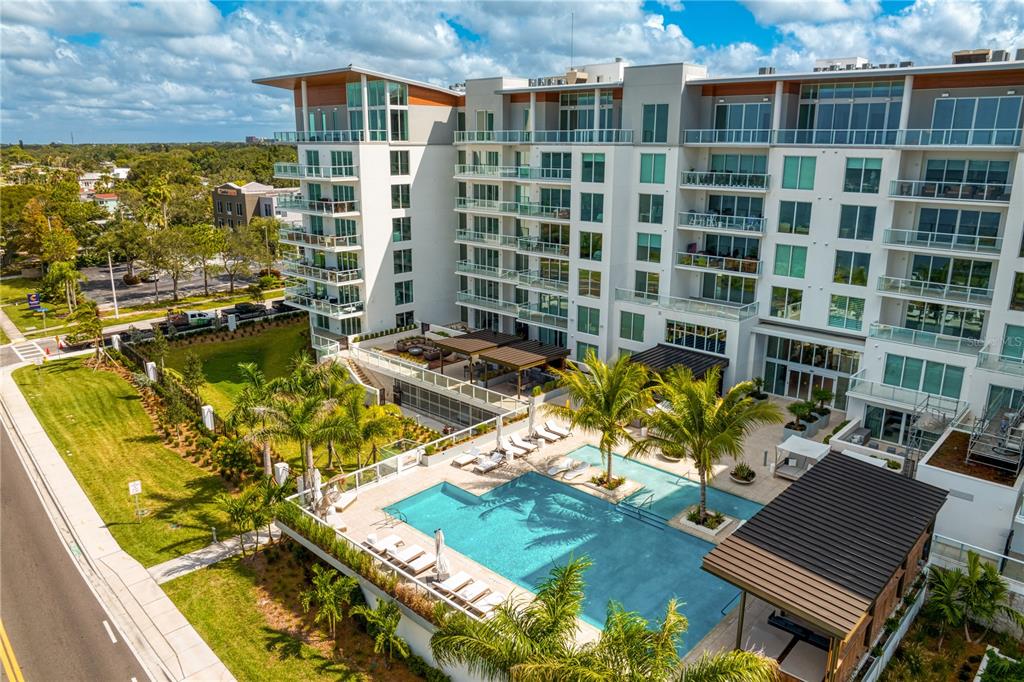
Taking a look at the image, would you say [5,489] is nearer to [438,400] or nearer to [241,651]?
[241,651]

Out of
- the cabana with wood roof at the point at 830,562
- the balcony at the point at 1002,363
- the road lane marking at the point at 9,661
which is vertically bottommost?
the road lane marking at the point at 9,661

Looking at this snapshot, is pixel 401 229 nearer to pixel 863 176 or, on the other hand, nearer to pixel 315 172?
pixel 315 172

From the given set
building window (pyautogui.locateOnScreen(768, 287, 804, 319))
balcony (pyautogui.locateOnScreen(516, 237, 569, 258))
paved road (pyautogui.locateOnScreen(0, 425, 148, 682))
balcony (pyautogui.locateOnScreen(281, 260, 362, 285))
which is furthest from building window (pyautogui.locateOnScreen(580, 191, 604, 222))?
A: paved road (pyautogui.locateOnScreen(0, 425, 148, 682))

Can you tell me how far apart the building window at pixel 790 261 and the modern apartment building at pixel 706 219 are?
0.25 ft

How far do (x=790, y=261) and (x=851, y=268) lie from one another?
3041 millimetres

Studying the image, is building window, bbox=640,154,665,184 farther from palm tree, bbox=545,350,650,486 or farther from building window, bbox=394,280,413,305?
building window, bbox=394,280,413,305

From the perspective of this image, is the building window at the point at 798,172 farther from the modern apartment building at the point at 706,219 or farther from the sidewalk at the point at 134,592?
the sidewalk at the point at 134,592

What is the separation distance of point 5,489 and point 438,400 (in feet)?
70.4

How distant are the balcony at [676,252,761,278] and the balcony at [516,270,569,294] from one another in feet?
24.4

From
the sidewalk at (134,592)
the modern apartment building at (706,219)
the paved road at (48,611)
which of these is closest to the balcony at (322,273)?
the modern apartment building at (706,219)

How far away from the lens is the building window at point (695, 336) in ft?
122

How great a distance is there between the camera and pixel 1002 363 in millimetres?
28234

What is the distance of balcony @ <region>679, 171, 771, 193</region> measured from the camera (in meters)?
36.1

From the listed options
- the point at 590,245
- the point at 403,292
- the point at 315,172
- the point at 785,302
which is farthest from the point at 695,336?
the point at 315,172
